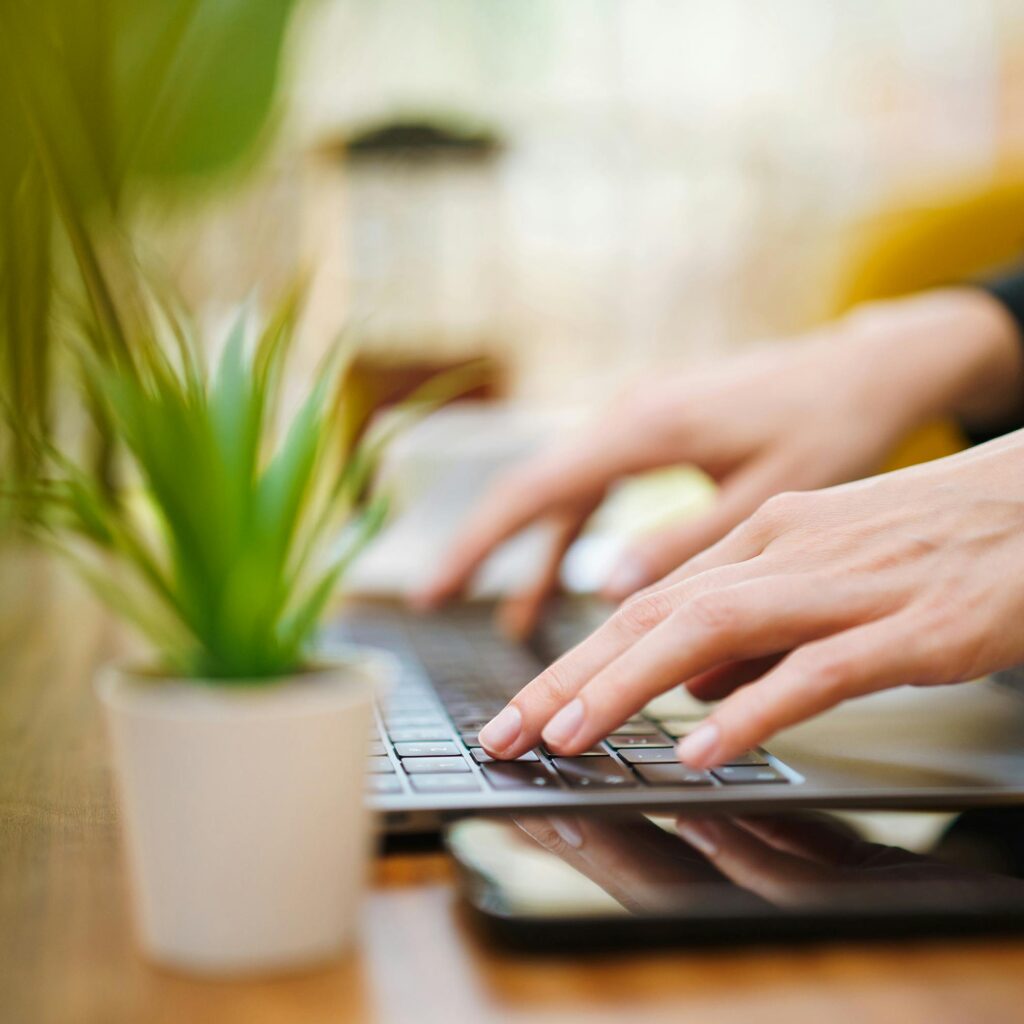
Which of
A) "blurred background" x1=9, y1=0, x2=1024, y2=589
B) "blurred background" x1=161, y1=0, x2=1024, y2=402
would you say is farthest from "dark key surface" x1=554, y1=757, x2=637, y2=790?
"blurred background" x1=161, y1=0, x2=1024, y2=402

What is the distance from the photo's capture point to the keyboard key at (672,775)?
15.3 inches

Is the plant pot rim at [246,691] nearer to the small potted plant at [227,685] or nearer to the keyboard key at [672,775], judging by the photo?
the small potted plant at [227,685]

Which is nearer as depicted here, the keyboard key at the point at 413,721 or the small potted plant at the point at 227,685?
the small potted plant at the point at 227,685

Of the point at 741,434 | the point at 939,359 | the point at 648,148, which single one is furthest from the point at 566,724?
the point at 648,148

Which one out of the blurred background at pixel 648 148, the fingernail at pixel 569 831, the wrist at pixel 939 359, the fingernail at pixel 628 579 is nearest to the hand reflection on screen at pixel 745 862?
the fingernail at pixel 569 831

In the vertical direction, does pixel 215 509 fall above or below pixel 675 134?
above

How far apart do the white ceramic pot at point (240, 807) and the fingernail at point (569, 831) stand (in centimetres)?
Answer: 8

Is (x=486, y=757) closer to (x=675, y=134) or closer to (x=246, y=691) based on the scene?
(x=246, y=691)

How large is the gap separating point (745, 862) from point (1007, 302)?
2.38ft

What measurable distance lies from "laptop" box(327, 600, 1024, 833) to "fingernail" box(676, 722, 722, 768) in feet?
0.05

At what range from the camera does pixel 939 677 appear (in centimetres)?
40

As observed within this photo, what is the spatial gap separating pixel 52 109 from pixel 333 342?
9 cm

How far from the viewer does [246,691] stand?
0.27 m

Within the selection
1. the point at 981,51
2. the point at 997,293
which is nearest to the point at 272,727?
the point at 997,293
